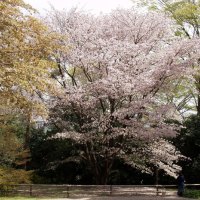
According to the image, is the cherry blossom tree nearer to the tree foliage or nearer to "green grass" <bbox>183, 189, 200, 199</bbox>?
"green grass" <bbox>183, 189, 200, 199</bbox>

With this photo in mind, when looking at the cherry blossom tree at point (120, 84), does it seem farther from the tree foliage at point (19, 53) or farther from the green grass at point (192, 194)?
the tree foliage at point (19, 53)

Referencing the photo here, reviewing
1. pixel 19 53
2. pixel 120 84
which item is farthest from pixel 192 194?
→ pixel 19 53

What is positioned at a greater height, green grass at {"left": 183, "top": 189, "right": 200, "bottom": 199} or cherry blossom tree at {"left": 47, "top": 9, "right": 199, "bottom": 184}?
cherry blossom tree at {"left": 47, "top": 9, "right": 199, "bottom": 184}

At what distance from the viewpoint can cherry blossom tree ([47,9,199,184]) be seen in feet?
71.2

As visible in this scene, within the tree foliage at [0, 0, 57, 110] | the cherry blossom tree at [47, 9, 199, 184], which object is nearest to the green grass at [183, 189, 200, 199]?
the cherry blossom tree at [47, 9, 199, 184]

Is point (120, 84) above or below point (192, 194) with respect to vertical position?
above

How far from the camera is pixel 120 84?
2122cm

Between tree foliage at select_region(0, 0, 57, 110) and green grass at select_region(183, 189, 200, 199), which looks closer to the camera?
tree foliage at select_region(0, 0, 57, 110)

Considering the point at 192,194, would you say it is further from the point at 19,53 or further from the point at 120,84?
the point at 19,53

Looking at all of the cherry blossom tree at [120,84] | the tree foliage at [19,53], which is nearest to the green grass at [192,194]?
the cherry blossom tree at [120,84]

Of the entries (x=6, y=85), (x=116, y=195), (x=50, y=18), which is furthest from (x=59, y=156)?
(x=6, y=85)

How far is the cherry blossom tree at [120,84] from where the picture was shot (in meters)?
21.7

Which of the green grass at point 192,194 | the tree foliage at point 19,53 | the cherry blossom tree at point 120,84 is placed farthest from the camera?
the green grass at point 192,194

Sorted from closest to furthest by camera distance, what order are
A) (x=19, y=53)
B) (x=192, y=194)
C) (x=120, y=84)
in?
(x=19, y=53) → (x=120, y=84) → (x=192, y=194)
